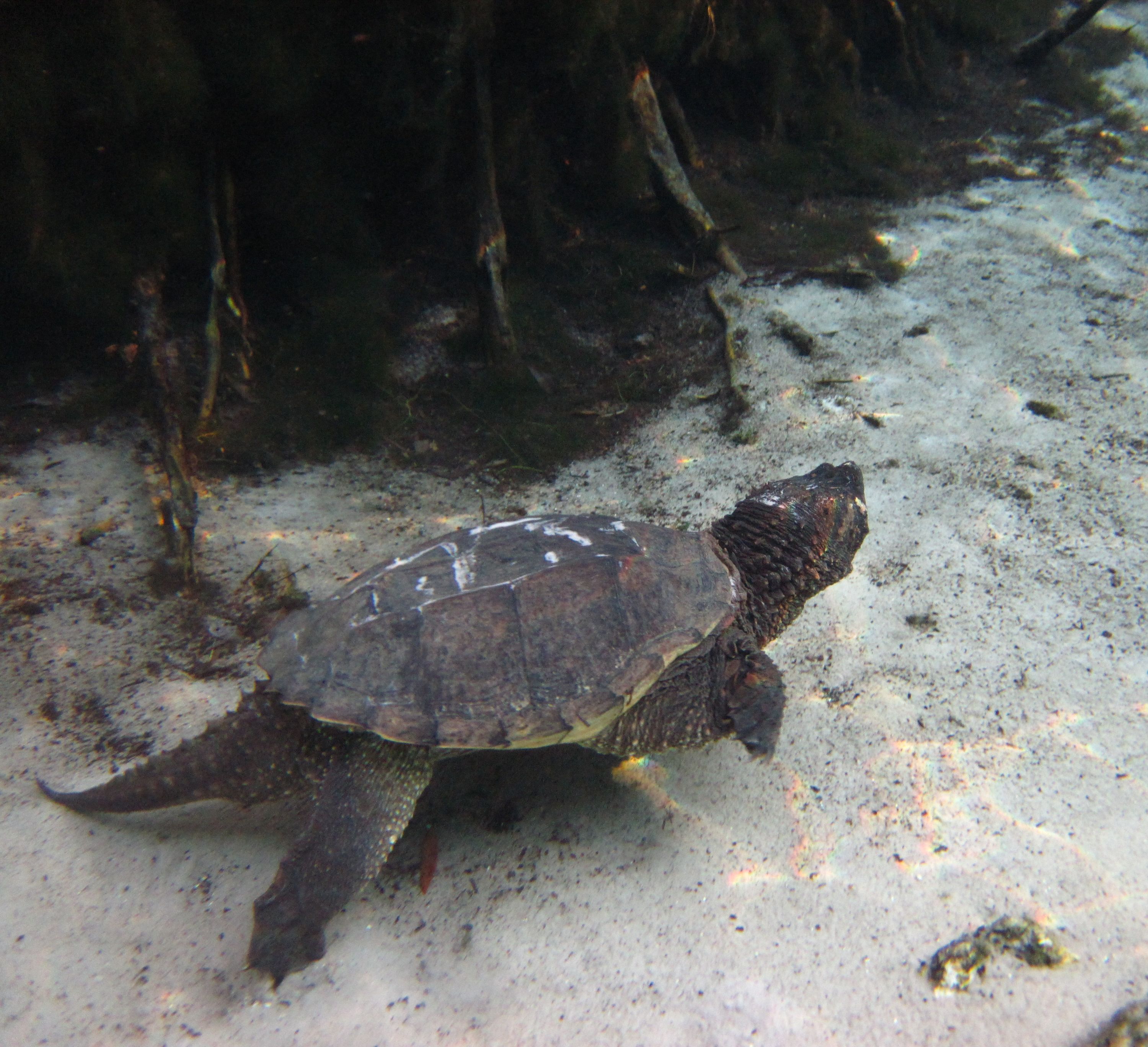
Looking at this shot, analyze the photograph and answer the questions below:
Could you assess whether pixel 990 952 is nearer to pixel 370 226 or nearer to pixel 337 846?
pixel 337 846

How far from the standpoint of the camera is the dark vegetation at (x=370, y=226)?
3865mm

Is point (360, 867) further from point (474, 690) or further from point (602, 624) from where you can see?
point (602, 624)

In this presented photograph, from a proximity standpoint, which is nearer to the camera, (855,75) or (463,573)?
(463,573)

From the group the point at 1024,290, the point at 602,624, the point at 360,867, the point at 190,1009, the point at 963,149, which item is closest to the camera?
the point at 190,1009

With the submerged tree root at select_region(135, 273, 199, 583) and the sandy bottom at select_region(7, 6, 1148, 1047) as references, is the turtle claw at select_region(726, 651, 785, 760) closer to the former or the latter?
the sandy bottom at select_region(7, 6, 1148, 1047)

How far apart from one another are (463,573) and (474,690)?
0.48 metres

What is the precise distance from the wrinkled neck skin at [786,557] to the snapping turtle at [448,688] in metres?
0.26

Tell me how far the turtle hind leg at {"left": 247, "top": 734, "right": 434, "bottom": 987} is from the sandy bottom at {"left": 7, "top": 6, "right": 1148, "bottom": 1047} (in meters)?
0.17

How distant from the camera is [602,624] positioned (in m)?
2.49

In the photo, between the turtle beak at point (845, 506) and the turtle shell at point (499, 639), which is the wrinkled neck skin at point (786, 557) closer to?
the turtle beak at point (845, 506)

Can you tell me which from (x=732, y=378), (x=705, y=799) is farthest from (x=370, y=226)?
(x=705, y=799)

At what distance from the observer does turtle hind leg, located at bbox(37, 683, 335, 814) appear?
2.46m

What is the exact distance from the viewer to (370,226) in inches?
194

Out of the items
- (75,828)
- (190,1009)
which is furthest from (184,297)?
(190,1009)
